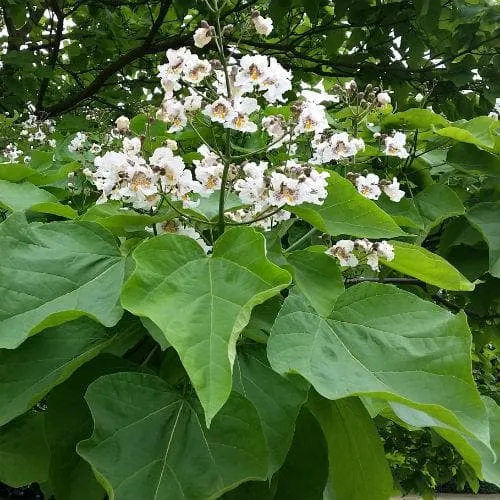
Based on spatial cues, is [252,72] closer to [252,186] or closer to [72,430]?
[252,186]

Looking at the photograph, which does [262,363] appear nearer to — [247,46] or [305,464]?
[305,464]

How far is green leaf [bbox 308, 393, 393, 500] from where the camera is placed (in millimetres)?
887

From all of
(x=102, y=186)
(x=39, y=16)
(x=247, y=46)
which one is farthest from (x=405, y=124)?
(x=39, y=16)

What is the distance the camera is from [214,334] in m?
0.68

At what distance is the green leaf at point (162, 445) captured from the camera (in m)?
0.71

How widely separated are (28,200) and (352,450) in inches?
27.3

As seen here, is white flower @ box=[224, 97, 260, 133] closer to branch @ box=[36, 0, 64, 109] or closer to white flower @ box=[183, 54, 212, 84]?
white flower @ box=[183, 54, 212, 84]

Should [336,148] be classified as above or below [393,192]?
above

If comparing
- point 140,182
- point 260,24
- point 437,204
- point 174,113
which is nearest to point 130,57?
point 437,204

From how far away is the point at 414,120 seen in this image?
5.05 ft

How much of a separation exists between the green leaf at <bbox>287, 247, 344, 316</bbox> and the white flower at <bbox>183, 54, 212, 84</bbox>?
281 millimetres

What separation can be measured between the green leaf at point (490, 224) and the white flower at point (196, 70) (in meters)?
0.72

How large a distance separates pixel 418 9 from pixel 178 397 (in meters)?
2.25

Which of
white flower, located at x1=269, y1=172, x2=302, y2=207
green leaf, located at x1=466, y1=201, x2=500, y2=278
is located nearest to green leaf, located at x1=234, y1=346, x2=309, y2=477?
white flower, located at x1=269, y1=172, x2=302, y2=207
